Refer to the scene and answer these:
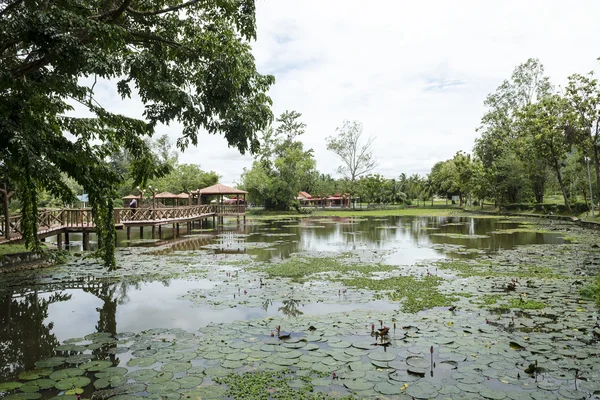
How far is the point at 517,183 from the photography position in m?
43.0

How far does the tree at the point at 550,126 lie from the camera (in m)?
29.5

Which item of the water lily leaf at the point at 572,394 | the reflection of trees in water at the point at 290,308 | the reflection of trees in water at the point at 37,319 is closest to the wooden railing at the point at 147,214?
the reflection of trees in water at the point at 37,319

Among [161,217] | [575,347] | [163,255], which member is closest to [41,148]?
[575,347]

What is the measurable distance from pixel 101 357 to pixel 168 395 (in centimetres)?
171

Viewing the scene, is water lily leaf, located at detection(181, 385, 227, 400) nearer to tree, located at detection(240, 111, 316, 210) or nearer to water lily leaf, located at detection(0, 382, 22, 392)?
water lily leaf, located at detection(0, 382, 22, 392)

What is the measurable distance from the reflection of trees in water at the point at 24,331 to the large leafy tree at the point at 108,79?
141 centimetres

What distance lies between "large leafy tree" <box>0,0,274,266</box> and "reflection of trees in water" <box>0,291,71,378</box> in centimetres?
141

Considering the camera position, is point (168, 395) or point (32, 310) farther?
point (32, 310)

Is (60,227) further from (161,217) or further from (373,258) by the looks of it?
(373,258)

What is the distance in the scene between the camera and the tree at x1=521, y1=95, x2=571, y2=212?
29516 mm

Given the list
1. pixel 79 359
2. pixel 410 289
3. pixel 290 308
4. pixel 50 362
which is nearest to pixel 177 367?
pixel 79 359

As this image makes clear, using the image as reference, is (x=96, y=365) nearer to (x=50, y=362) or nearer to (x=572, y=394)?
(x=50, y=362)

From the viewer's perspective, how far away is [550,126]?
30.3 m

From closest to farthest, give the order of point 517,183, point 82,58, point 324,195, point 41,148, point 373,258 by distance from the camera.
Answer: point 41,148, point 82,58, point 373,258, point 517,183, point 324,195
